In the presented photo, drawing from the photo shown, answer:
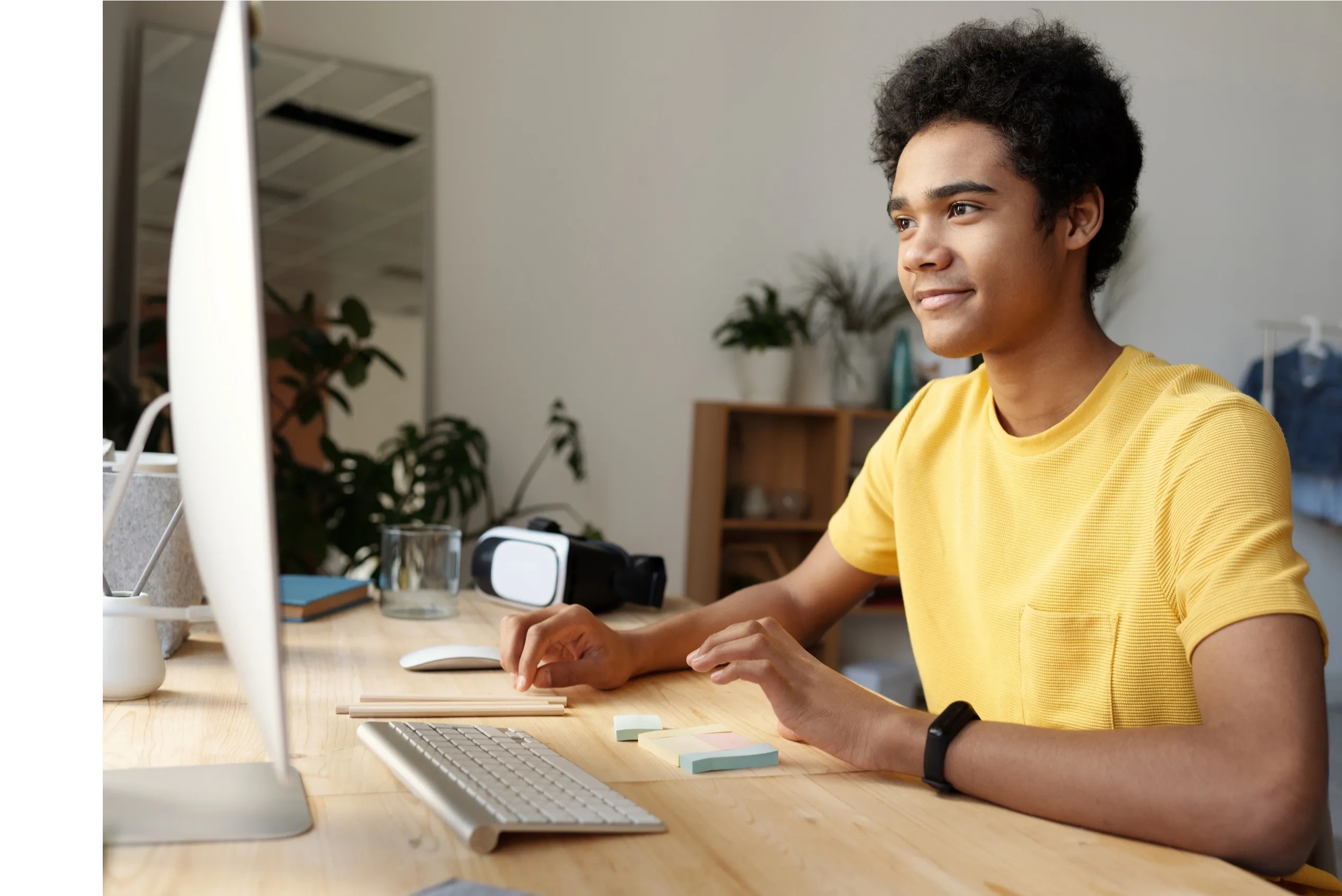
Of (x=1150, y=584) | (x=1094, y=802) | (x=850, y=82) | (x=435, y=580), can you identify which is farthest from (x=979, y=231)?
(x=850, y=82)

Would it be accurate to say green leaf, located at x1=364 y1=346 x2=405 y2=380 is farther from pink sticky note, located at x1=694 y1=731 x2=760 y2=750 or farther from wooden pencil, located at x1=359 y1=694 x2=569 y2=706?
pink sticky note, located at x1=694 y1=731 x2=760 y2=750

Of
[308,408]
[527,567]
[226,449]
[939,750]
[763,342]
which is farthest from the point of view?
[763,342]

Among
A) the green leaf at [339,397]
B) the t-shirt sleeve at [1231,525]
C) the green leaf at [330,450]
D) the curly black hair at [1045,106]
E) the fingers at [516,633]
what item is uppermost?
the curly black hair at [1045,106]

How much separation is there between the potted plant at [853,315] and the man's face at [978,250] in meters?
2.45

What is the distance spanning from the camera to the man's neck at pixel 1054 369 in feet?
3.94

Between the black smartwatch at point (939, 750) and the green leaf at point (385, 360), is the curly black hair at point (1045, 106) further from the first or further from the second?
the green leaf at point (385, 360)

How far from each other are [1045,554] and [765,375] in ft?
8.04

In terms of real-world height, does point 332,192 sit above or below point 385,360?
above

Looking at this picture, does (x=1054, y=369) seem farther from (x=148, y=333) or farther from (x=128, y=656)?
(x=148, y=333)

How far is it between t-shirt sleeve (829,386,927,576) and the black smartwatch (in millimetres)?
537

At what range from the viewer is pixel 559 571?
1.65 meters

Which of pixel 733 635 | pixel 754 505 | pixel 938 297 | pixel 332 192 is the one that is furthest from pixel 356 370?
pixel 733 635

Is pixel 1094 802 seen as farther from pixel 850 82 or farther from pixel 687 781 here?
pixel 850 82

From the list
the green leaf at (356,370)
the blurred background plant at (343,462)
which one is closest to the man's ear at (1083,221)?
the blurred background plant at (343,462)
